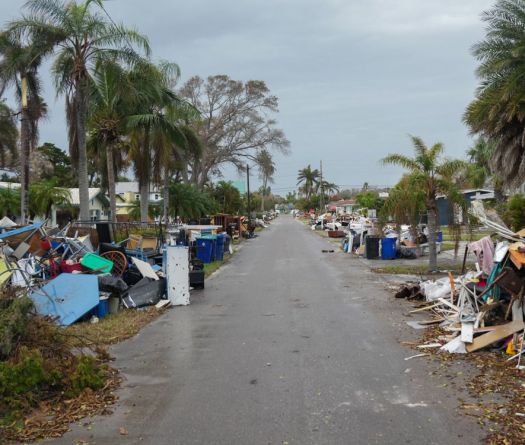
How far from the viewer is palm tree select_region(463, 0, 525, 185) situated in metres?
18.2

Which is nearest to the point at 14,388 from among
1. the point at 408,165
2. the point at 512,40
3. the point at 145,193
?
the point at 408,165

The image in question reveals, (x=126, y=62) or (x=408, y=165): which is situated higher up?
(x=126, y=62)

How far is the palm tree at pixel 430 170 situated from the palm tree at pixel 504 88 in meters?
2.95

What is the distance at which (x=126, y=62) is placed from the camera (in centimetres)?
1939

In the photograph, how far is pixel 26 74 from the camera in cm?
2145

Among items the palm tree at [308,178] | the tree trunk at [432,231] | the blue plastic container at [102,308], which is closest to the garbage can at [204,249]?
the tree trunk at [432,231]

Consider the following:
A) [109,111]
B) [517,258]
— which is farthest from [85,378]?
[109,111]

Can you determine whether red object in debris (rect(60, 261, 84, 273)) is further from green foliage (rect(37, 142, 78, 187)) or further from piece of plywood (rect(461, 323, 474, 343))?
green foliage (rect(37, 142, 78, 187))

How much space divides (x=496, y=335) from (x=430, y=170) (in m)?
10.5

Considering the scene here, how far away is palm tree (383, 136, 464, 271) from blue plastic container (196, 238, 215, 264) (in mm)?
8747

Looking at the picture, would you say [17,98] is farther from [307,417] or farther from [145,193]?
[307,417]

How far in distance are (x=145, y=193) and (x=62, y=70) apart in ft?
41.9

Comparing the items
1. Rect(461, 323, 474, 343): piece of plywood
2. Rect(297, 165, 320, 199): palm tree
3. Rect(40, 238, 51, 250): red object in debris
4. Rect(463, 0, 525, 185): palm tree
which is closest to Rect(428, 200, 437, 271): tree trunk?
Rect(463, 0, 525, 185): palm tree

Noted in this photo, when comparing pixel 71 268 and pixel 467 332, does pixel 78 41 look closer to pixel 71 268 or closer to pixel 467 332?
pixel 71 268
